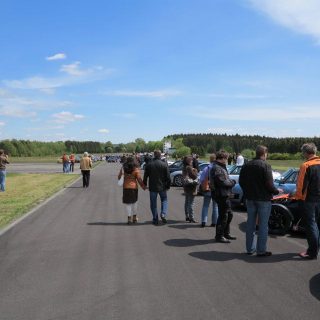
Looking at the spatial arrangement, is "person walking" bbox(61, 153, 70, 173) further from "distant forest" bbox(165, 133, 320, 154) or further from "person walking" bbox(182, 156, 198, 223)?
"distant forest" bbox(165, 133, 320, 154)

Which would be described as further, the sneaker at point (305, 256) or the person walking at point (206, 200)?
the person walking at point (206, 200)

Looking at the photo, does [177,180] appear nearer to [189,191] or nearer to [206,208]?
[189,191]

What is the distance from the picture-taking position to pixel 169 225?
1124 centimetres

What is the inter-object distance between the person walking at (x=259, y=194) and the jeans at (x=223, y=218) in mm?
1033

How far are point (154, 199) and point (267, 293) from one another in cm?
619

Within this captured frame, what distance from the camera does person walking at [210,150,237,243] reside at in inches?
361

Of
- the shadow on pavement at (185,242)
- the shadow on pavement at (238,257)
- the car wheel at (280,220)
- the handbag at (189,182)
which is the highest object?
the handbag at (189,182)

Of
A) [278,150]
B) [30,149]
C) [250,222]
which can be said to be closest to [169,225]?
[250,222]

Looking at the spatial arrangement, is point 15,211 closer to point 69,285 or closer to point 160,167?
point 160,167

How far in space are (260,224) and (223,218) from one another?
120cm

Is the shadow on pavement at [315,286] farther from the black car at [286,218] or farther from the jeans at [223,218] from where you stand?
the black car at [286,218]

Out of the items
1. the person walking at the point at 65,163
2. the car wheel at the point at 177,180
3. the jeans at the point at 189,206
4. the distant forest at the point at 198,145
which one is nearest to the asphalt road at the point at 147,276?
the jeans at the point at 189,206

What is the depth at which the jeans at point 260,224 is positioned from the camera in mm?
7868

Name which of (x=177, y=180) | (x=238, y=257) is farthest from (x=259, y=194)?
(x=177, y=180)
